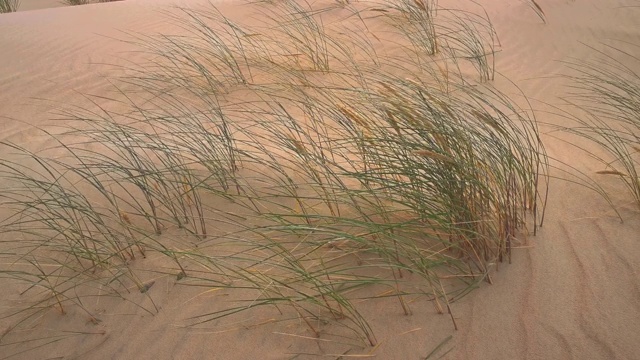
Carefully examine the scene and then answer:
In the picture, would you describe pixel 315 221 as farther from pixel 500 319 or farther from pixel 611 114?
pixel 611 114

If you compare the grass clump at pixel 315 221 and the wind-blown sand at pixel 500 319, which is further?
the grass clump at pixel 315 221

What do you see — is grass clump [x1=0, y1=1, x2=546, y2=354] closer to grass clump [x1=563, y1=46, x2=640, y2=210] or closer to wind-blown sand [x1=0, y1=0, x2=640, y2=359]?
wind-blown sand [x1=0, y1=0, x2=640, y2=359]

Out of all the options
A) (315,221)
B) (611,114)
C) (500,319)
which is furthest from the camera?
(611,114)

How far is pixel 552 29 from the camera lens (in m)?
5.11

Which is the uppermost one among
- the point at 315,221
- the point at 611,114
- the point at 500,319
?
the point at 611,114

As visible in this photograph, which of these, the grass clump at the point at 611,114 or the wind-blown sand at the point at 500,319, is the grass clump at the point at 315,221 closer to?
the wind-blown sand at the point at 500,319

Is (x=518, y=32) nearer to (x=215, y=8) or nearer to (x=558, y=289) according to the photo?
(x=215, y=8)

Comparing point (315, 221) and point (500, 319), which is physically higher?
point (315, 221)

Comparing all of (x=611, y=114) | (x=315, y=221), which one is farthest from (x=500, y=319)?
(x=611, y=114)

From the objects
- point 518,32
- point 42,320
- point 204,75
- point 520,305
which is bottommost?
point 42,320

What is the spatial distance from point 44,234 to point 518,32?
415 centimetres

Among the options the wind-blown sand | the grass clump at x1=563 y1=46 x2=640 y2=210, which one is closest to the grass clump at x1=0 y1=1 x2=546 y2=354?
the wind-blown sand

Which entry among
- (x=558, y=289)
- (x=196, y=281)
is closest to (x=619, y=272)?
(x=558, y=289)

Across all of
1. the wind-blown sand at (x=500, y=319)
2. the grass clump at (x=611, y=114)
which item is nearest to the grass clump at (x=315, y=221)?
the wind-blown sand at (x=500, y=319)
